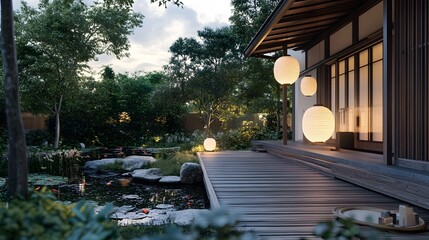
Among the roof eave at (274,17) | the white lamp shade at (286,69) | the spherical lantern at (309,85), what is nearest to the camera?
the roof eave at (274,17)

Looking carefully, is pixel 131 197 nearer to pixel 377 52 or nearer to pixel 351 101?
pixel 351 101

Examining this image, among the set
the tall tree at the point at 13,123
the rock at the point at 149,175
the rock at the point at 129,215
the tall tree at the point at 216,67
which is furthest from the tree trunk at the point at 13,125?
the tall tree at the point at 216,67

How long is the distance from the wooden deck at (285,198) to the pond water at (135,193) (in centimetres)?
122

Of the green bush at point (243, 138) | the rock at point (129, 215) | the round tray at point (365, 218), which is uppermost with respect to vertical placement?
the green bush at point (243, 138)

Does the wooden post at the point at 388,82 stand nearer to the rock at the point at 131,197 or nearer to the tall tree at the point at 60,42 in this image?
the rock at the point at 131,197

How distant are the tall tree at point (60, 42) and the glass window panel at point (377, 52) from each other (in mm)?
8757

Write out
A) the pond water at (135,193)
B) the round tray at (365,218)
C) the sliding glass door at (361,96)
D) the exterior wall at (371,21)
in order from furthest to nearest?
the pond water at (135,193) < the sliding glass door at (361,96) < the exterior wall at (371,21) < the round tray at (365,218)

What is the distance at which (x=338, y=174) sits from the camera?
512 centimetres

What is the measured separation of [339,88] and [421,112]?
13.5ft

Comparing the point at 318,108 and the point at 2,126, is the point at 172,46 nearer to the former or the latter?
the point at 2,126

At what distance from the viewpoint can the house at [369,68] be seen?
147 inches

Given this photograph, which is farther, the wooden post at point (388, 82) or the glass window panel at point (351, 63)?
the glass window panel at point (351, 63)

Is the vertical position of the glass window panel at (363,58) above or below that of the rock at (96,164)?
above

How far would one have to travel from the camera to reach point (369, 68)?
6.40 m
